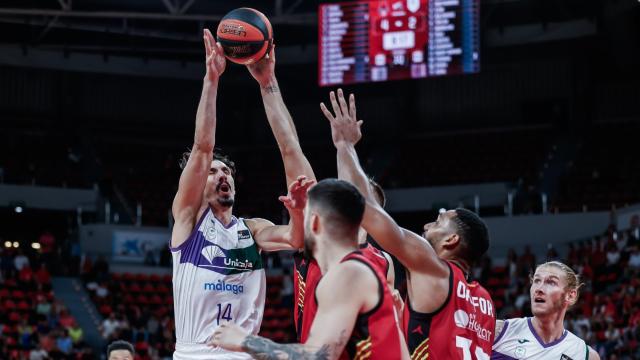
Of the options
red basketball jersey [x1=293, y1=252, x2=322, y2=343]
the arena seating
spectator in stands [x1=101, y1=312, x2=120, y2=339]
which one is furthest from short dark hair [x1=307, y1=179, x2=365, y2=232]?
spectator in stands [x1=101, y1=312, x2=120, y2=339]

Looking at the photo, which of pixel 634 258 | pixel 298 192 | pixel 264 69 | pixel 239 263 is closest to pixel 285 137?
pixel 264 69

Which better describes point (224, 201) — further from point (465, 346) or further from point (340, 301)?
point (340, 301)

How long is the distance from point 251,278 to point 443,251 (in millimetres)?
1275

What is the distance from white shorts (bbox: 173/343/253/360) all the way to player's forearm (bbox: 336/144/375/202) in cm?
138

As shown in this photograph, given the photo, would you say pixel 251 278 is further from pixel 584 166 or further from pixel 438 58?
pixel 584 166

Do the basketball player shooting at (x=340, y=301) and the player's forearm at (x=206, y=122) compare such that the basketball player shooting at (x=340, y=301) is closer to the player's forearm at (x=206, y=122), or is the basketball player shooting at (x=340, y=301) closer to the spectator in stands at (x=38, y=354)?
the player's forearm at (x=206, y=122)

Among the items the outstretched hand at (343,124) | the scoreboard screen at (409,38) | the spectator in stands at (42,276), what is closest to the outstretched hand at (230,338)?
the outstretched hand at (343,124)

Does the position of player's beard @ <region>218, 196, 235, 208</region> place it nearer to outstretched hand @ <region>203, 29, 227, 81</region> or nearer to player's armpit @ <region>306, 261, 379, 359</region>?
outstretched hand @ <region>203, 29, 227, 81</region>

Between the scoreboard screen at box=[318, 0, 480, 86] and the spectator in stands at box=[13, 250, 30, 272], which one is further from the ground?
the scoreboard screen at box=[318, 0, 480, 86]

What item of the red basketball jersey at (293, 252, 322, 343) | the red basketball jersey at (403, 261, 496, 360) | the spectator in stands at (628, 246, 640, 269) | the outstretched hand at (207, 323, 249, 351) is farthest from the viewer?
the spectator in stands at (628, 246, 640, 269)

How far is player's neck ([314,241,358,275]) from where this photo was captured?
4211mm

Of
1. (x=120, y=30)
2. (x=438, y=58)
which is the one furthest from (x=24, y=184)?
(x=438, y=58)

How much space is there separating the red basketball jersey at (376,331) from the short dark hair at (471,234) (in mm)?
1237

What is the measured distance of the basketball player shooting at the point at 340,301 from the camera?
4.01 m
